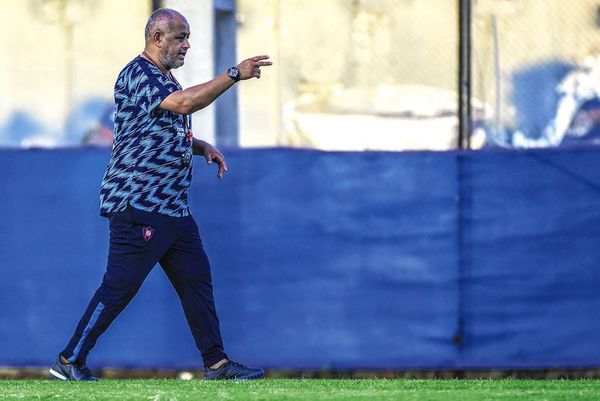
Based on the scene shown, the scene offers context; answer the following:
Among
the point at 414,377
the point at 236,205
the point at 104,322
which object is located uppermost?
the point at 236,205

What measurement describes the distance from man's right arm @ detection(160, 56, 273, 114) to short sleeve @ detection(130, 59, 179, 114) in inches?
6.1

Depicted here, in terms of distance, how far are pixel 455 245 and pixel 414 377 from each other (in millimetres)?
834

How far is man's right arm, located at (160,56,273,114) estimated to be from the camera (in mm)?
6176

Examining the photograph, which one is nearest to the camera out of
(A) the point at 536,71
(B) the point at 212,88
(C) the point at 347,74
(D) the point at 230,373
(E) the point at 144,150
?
(B) the point at 212,88

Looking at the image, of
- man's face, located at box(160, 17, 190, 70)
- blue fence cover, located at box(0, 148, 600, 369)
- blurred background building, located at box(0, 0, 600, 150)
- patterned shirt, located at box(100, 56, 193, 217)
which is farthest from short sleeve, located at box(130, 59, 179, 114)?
blurred background building, located at box(0, 0, 600, 150)

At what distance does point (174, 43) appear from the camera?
663cm

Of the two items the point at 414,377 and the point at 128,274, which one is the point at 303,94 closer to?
the point at 414,377

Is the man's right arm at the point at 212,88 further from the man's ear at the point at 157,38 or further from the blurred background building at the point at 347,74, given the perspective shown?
the blurred background building at the point at 347,74

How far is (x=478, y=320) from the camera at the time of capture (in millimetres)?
8047

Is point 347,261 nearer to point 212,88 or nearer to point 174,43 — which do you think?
point 174,43

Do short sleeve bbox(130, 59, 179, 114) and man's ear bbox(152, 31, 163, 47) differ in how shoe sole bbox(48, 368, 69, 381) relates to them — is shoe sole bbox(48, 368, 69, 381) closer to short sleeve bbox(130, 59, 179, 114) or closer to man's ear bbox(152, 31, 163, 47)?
short sleeve bbox(130, 59, 179, 114)

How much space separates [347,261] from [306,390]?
5.76 feet

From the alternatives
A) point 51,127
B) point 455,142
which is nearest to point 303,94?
point 455,142

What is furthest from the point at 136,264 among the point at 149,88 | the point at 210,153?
the point at 149,88
